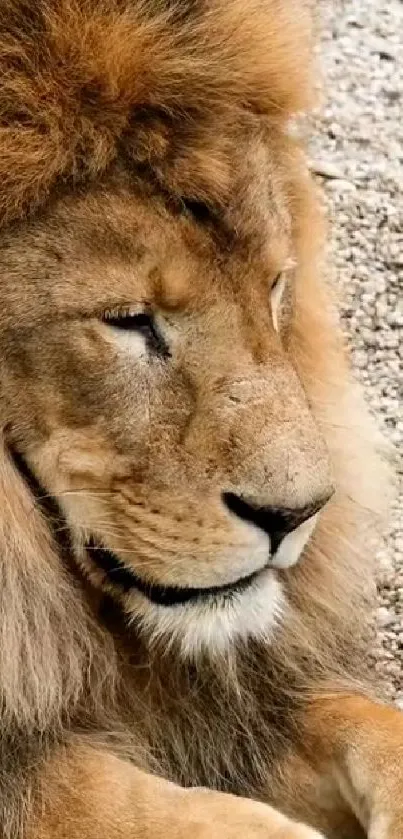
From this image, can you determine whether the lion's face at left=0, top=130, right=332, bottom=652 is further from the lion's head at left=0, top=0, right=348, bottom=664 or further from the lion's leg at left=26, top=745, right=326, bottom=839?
the lion's leg at left=26, top=745, right=326, bottom=839

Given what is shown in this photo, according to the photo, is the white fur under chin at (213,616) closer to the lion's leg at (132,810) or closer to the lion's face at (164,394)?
the lion's face at (164,394)

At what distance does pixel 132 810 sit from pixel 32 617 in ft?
0.69

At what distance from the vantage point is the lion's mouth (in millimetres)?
1354

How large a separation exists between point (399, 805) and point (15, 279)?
25.6 inches

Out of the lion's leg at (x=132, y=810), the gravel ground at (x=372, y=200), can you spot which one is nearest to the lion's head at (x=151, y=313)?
the lion's leg at (x=132, y=810)

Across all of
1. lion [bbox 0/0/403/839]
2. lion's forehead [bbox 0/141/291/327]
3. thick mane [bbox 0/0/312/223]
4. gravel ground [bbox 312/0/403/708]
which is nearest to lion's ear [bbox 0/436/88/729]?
lion [bbox 0/0/403/839]

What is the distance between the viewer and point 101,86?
4.17ft

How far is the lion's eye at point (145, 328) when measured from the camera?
133cm

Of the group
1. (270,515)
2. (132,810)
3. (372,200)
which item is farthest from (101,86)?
(372,200)

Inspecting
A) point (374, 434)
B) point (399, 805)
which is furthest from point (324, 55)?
point (399, 805)

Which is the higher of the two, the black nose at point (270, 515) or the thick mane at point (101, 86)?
the thick mane at point (101, 86)

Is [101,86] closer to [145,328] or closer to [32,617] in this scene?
[145,328]

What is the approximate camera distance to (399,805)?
144cm

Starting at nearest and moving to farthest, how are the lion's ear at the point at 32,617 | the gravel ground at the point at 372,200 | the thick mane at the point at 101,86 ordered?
the thick mane at the point at 101,86 → the lion's ear at the point at 32,617 → the gravel ground at the point at 372,200
